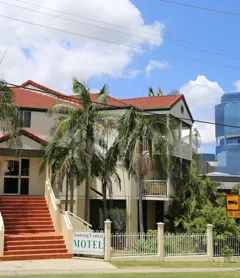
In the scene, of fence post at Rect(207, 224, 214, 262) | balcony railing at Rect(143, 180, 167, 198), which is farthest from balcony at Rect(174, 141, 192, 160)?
fence post at Rect(207, 224, 214, 262)

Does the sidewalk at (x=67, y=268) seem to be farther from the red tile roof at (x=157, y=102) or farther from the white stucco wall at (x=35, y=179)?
the red tile roof at (x=157, y=102)

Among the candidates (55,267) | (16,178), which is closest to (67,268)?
(55,267)

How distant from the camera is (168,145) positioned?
2095 cm

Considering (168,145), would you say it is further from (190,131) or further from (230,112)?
(230,112)

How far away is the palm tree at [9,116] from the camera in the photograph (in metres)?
19.4

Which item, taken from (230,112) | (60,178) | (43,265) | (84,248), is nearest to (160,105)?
(60,178)

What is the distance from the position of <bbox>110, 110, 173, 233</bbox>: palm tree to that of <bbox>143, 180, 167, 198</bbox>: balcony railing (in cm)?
328

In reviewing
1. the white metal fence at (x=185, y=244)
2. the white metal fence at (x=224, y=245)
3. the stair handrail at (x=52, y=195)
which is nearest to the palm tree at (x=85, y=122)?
the stair handrail at (x=52, y=195)

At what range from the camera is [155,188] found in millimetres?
24906

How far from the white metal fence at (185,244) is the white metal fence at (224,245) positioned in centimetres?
55

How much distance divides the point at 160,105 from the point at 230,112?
350 feet

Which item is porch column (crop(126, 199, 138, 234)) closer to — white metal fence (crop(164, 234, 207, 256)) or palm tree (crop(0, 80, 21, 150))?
white metal fence (crop(164, 234, 207, 256))

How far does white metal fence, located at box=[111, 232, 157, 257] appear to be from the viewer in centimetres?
1800

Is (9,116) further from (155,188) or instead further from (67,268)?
(155,188)
